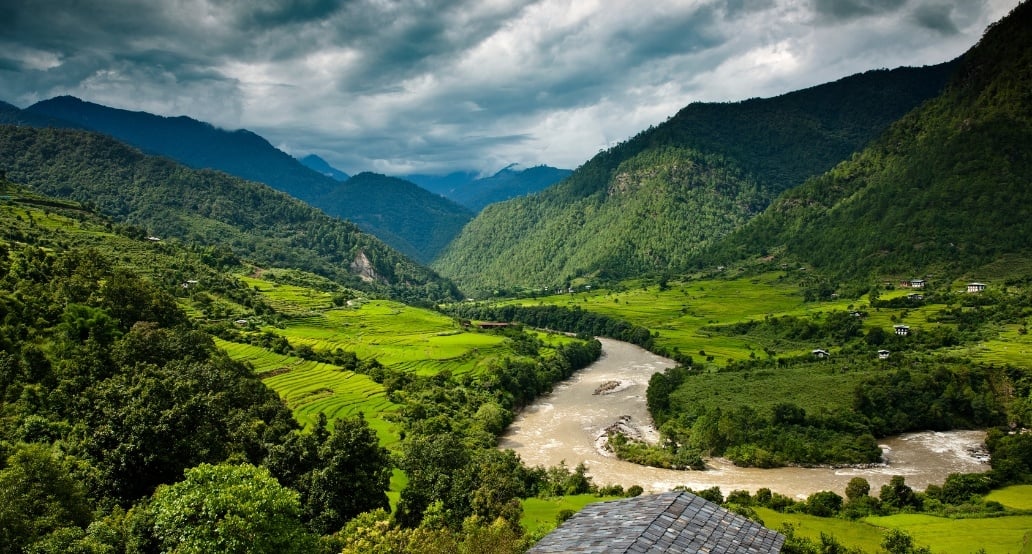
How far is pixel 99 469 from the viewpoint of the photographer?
2948 centimetres

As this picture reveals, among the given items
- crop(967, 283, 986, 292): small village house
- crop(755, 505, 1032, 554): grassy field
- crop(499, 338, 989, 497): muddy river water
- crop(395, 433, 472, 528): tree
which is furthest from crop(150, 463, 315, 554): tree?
crop(967, 283, 986, 292): small village house

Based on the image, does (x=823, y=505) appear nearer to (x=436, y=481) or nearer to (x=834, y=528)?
(x=834, y=528)

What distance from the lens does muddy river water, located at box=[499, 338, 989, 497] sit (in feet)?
196

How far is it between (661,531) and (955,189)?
18844 cm

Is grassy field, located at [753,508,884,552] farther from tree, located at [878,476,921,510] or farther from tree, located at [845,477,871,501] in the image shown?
tree, located at [845,477,871,501]

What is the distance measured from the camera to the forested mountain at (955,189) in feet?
473

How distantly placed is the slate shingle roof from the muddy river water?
132ft

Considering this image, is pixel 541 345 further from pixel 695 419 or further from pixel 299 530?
pixel 299 530

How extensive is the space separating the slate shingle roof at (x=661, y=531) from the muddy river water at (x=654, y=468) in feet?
132

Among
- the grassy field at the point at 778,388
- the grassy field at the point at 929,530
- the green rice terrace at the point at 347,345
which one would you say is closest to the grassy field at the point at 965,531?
the grassy field at the point at 929,530

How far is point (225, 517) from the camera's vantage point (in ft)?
70.6

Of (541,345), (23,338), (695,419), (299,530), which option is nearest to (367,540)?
(299,530)

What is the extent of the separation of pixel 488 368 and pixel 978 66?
644 feet

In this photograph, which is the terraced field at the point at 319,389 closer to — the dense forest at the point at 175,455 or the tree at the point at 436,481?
the dense forest at the point at 175,455
